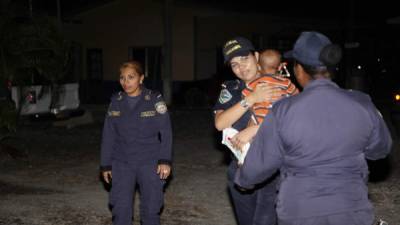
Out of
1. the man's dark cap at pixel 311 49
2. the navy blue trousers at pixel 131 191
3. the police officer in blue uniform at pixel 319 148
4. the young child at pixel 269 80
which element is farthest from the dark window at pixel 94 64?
the police officer in blue uniform at pixel 319 148

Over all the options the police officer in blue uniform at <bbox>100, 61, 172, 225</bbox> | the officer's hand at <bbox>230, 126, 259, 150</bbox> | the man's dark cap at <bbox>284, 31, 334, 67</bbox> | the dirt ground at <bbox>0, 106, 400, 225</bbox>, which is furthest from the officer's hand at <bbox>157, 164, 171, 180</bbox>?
the man's dark cap at <bbox>284, 31, 334, 67</bbox>

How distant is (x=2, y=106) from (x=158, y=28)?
44.1ft

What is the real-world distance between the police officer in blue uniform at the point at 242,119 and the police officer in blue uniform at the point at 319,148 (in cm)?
89

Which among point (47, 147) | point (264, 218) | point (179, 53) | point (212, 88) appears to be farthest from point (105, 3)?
point (264, 218)

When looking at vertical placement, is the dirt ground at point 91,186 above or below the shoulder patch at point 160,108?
below

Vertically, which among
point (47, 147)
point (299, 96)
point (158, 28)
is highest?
point (158, 28)

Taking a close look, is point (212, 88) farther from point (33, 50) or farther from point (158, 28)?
point (33, 50)

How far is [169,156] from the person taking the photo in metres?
5.47

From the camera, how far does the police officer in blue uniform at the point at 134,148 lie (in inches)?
211

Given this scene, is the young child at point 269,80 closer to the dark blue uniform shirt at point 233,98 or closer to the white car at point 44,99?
the dark blue uniform shirt at point 233,98

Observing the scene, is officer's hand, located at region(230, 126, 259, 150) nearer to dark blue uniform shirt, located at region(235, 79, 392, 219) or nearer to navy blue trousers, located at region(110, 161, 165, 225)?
dark blue uniform shirt, located at region(235, 79, 392, 219)

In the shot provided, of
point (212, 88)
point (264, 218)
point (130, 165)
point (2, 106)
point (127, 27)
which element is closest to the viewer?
point (264, 218)

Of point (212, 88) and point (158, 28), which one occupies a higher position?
point (158, 28)

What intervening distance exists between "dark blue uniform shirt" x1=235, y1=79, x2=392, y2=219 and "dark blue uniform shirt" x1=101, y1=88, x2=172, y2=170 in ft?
7.99
